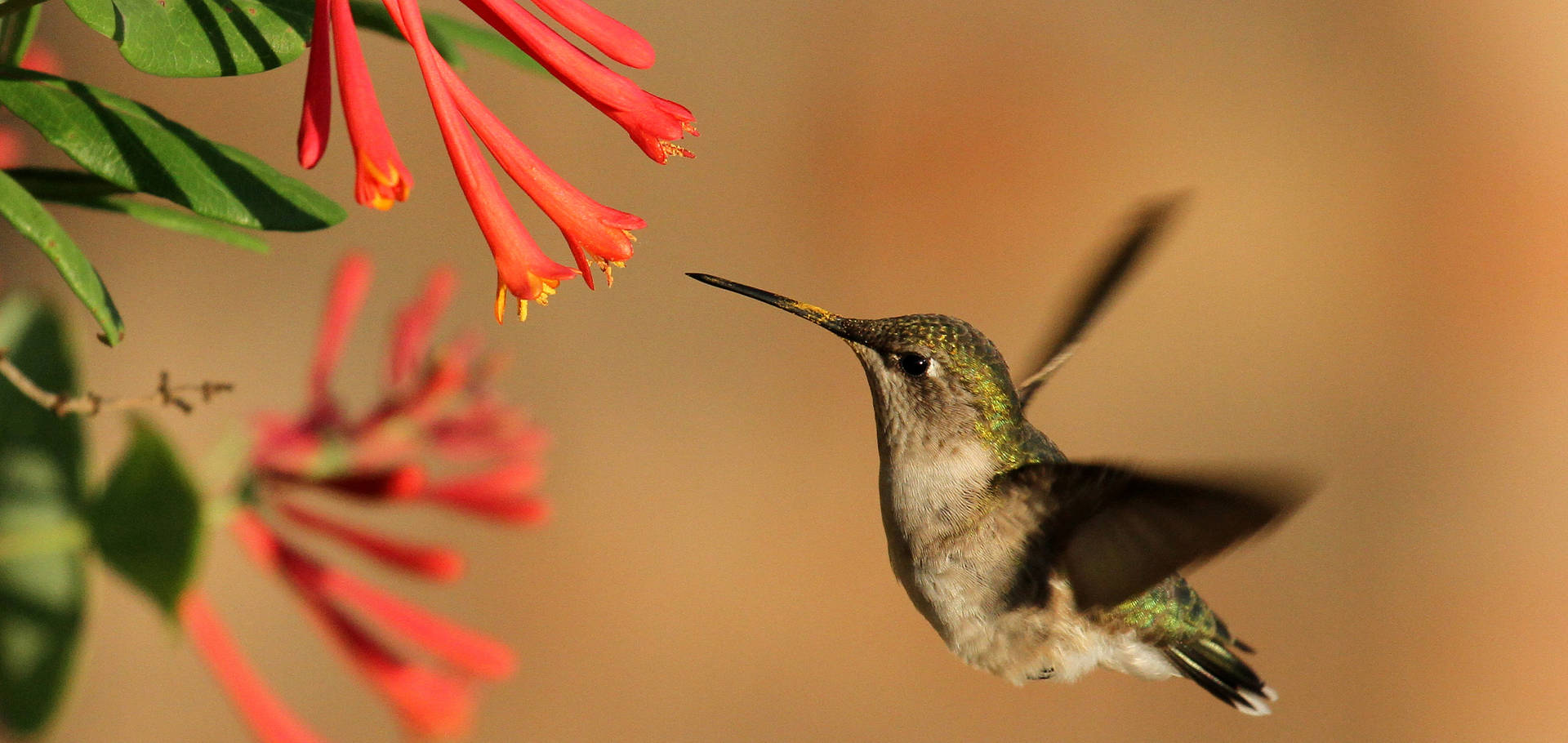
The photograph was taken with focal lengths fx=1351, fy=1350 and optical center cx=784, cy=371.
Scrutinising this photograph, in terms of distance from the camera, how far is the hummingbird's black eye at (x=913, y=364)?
4.89 feet

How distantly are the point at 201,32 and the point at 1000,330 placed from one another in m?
4.09

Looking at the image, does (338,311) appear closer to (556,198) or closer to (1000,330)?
(556,198)

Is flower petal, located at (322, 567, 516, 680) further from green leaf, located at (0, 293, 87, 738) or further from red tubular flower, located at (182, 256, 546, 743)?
green leaf, located at (0, 293, 87, 738)

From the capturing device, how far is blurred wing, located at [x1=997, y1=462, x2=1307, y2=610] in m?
1.16

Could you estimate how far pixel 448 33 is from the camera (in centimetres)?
113

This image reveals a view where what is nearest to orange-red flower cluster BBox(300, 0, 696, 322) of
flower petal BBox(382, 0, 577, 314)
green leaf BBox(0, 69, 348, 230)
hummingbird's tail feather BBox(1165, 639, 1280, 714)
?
flower petal BBox(382, 0, 577, 314)

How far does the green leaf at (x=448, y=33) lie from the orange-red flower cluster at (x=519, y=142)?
0.06m

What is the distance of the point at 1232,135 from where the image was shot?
4.71 metres

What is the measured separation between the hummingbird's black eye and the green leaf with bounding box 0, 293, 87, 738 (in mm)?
843

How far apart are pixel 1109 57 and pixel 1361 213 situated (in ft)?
3.93

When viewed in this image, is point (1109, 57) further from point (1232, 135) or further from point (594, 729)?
point (594, 729)

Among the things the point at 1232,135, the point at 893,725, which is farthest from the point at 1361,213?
the point at 893,725

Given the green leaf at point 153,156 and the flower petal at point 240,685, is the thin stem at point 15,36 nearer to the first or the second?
the green leaf at point 153,156

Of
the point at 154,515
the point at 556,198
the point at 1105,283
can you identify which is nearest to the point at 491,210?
the point at 556,198
